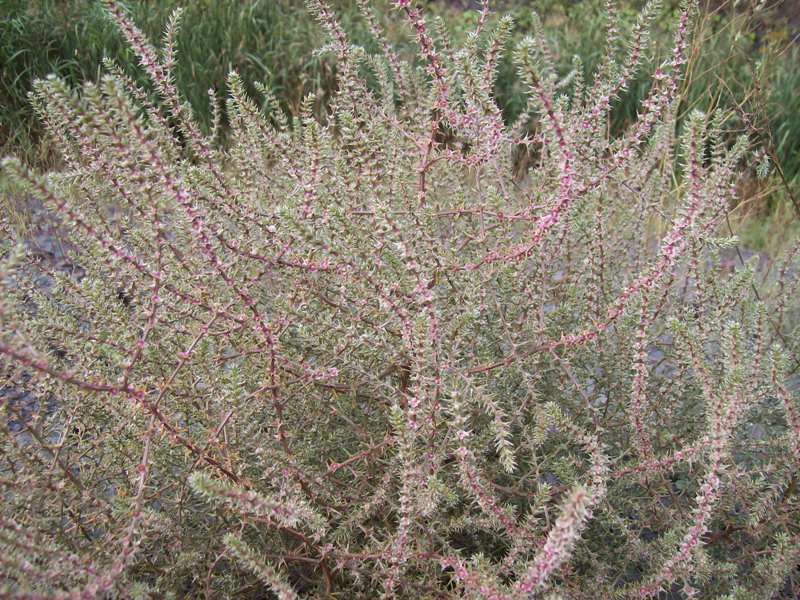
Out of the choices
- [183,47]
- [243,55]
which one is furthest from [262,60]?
[183,47]

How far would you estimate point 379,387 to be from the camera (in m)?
1.75

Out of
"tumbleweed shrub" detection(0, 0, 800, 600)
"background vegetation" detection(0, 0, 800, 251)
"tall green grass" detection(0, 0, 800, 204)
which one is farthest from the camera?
"tall green grass" detection(0, 0, 800, 204)

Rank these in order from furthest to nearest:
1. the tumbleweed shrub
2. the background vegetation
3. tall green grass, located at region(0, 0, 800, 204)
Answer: tall green grass, located at region(0, 0, 800, 204) → the background vegetation → the tumbleweed shrub

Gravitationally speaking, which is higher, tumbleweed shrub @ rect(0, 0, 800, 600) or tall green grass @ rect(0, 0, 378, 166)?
tall green grass @ rect(0, 0, 378, 166)

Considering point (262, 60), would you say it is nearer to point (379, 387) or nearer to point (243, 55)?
point (243, 55)

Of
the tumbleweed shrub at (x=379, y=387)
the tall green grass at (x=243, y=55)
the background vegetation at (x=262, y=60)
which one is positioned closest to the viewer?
the tumbleweed shrub at (x=379, y=387)

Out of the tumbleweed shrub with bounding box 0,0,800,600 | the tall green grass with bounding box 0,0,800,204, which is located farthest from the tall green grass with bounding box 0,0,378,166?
the tumbleweed shrub with bounding box 0,0,800,600

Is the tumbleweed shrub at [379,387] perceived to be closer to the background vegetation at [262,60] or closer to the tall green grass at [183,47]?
the background vegetation at [262,60]

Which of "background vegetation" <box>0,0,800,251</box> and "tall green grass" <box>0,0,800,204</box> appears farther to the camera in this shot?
"tall green grass" <box>0,0,800,204</box>

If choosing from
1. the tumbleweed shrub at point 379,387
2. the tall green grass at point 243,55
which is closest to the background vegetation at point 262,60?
the tall green grass at point 243,55

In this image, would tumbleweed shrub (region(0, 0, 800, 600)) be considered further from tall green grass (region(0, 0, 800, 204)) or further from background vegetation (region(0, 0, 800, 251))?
tall green grass (region(0, 0, 800, 204))

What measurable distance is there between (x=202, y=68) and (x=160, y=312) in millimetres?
4263

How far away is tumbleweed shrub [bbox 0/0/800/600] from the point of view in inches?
53.6

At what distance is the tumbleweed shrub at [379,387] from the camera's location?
1360 millimetres
